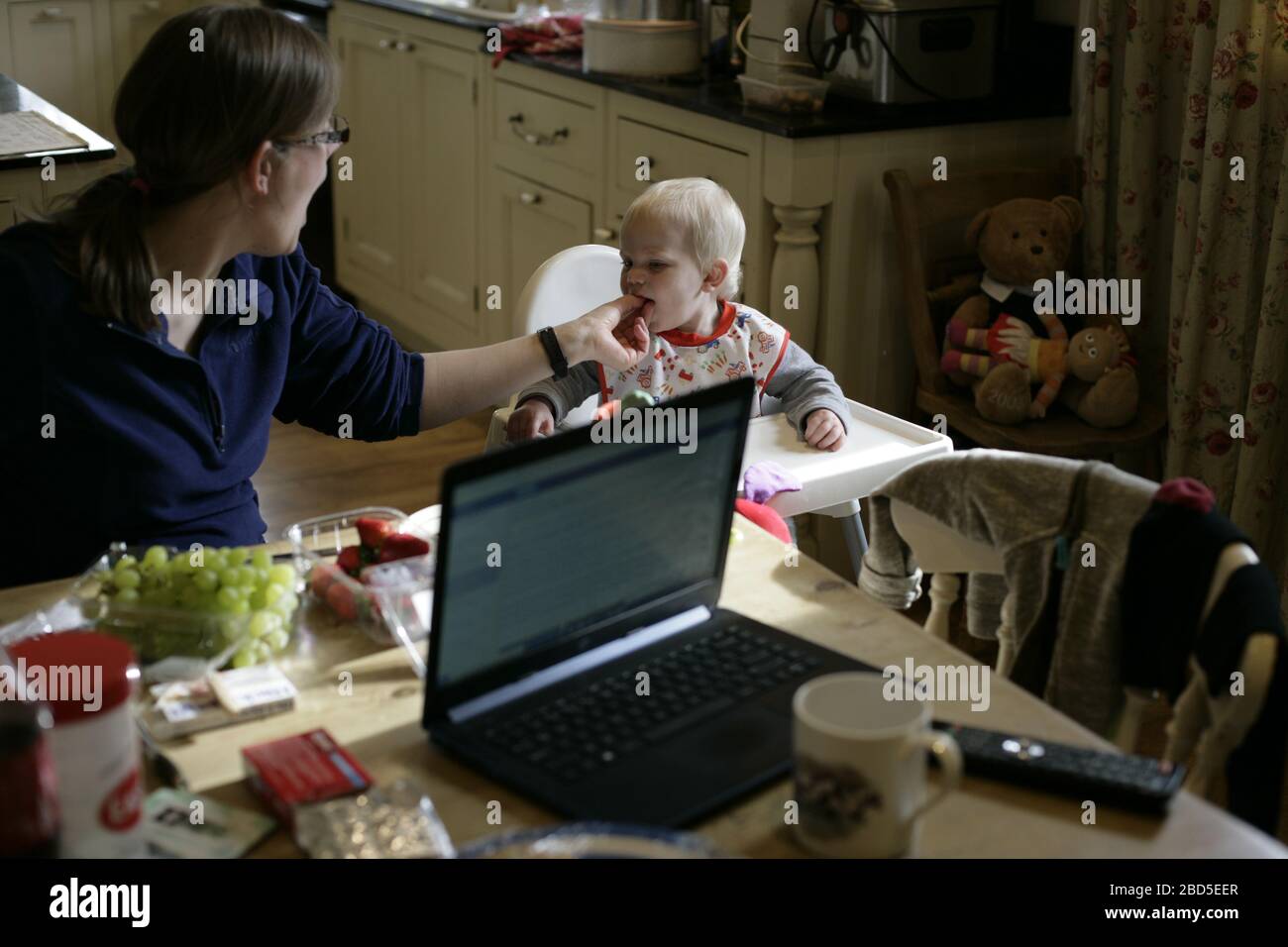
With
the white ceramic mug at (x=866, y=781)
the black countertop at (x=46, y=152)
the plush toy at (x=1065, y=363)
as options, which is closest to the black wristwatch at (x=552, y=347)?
the white ceramic mug at (x=866, y=781)

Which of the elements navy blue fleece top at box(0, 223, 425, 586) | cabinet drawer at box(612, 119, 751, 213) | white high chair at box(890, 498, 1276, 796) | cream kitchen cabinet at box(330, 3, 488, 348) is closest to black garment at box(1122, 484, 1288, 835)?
white high chair at box(890, 498, 1276, 796)

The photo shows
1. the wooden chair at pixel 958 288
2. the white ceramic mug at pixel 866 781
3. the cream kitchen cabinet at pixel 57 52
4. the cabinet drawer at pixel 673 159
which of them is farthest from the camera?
the cream kitchen cabinet at pixel 57 52

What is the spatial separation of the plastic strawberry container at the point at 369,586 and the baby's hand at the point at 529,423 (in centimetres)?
59

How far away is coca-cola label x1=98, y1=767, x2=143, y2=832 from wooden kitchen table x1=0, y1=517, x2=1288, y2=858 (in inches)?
3.7

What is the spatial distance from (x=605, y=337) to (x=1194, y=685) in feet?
2.98

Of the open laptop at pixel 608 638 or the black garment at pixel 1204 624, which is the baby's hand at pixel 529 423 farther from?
the black garment at pixel 1204 624

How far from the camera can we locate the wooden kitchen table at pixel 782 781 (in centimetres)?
100

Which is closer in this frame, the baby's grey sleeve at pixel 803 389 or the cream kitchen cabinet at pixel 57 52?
the baby's grey sleeve at pixel 803 389

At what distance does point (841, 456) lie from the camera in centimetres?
192

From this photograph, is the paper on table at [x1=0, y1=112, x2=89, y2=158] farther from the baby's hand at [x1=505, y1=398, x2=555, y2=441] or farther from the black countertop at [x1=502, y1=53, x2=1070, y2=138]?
the baby's hand at [x1=505, y1=398, x2=555, y2=441]

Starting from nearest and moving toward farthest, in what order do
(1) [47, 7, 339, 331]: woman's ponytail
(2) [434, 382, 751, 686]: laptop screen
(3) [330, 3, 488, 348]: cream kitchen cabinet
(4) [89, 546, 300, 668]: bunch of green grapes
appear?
1. (2) [434, 382, 751, 686]: laptop screen
2. (4) [89, 546, 300, 668]: bunch of green grapes
3. (1) [47, 7, 339, 331]: woman's ponytail
4. (3) [330, 3, 488, 348]: cream kitchen cabinet

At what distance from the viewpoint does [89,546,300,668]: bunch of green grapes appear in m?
1.19

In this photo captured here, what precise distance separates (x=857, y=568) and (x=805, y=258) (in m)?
0.74
